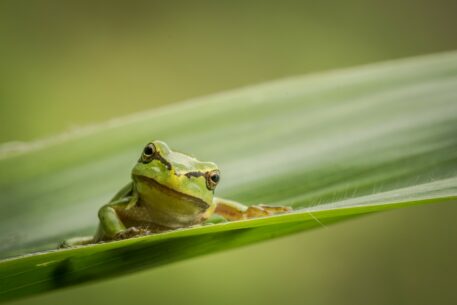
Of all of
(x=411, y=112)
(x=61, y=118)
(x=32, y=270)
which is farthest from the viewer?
(x=61, y=118)

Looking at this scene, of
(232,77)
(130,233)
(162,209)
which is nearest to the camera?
(130,233)

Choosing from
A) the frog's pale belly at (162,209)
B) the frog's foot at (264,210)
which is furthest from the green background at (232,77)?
the frog's foot at (264,210)

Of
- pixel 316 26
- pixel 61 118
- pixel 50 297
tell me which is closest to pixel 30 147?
pixel 50 297

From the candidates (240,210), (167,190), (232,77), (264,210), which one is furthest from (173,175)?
(232,77)

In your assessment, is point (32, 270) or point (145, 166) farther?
point (145, 166)

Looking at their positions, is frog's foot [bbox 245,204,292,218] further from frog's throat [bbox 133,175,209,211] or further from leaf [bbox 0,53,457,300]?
frog's throat [bbox 133,175,209,211]

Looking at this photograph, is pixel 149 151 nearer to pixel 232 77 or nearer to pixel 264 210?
pixel 264 210

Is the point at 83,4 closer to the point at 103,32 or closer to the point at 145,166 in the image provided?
the point at 103,32
